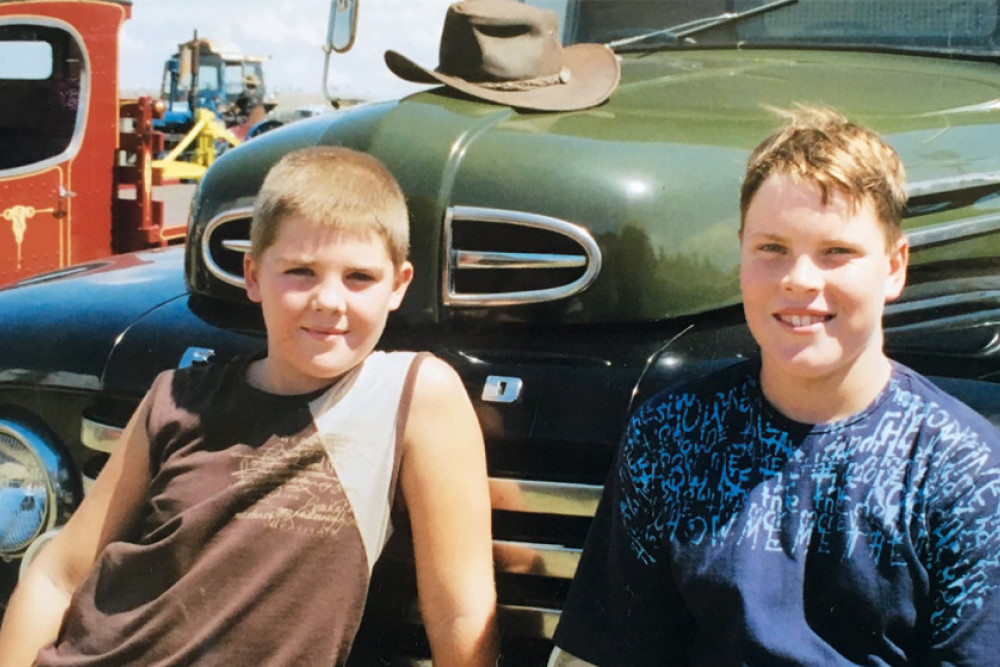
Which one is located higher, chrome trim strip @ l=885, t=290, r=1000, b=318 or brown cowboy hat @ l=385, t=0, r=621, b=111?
brown cowboy hat @ l=385, t=0, r=621, b=111

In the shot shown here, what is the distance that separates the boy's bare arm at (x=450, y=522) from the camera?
5.94 feet

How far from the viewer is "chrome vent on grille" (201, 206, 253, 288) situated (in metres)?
2.29

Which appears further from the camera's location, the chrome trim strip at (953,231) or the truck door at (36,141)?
the truck door at (36,141)

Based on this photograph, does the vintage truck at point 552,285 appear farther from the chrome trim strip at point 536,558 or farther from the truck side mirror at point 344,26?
the truck side mirror at point 344,26

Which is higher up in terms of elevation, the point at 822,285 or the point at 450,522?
the point at 822,285

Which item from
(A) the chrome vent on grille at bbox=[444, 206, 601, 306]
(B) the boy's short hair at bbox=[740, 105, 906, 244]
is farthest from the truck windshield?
(B) the boy's short hair at bbox=[740, 105, 906, 244]

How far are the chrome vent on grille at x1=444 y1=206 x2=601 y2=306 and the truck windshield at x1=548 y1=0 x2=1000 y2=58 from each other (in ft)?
3.52

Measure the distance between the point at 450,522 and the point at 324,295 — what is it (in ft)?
1.33

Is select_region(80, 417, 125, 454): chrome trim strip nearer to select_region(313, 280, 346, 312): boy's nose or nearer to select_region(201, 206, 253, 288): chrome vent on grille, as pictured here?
select_region(201, 206, 253, 288): chrome vent on grille

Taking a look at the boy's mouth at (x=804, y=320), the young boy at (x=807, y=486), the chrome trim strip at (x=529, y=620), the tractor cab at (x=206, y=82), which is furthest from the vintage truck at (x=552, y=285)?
the tractor cab at (x=206, y=82)

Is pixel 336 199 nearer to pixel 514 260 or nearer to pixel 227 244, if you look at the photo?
pixel 514 260

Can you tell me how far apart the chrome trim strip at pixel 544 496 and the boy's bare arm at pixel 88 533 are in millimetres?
607

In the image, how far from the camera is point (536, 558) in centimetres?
185

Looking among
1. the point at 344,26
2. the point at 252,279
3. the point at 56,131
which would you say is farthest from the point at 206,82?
the point at 252,279
